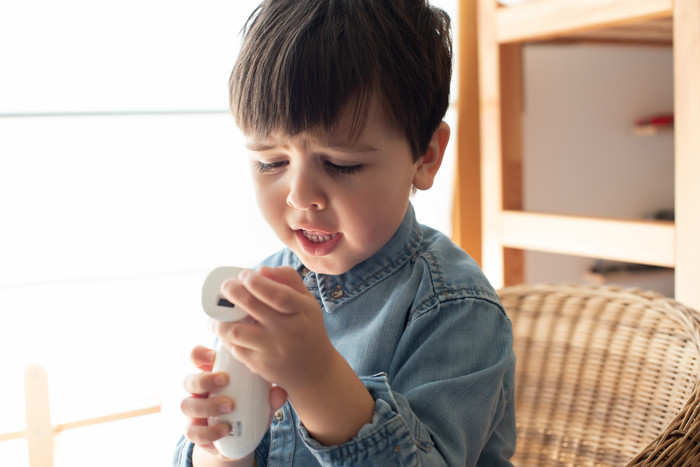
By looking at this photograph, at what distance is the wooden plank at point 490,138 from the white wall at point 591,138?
2.53 feet

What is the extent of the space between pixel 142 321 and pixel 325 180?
0.82 metres

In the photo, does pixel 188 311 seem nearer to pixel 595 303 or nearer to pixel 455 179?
Result: pixel 455 179

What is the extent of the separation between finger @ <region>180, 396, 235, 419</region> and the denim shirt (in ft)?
0.21

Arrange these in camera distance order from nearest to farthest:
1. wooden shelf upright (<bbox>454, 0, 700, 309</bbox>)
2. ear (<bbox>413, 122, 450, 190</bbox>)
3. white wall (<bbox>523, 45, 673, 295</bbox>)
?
ear (<bbox>413, 122, 450, 190</bbox>) → wooden shelf upright (<bbox>454, 0, 700, 309</bbox>) → white wall (<bbox>523, 45, 673, 295</bbox>)

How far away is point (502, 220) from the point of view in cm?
131

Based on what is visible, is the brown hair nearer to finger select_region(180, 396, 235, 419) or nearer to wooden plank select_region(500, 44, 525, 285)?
finger select_region(180, 396, 235, 419)

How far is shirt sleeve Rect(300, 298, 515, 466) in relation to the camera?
0.51 metres

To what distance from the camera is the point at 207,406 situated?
0.52 meters

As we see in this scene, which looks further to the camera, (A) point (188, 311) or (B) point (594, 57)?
(B) point (594, 57)

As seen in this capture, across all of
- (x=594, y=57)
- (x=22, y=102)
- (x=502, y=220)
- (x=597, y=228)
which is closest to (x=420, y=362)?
(x=597, y=228)

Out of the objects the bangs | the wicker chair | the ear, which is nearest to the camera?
the bangs

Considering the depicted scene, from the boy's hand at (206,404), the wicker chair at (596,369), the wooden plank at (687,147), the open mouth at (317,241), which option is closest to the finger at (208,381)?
the boy's hand at (206,404)

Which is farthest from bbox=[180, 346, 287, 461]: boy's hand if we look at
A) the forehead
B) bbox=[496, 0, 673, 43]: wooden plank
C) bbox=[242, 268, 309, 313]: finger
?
bbox=[496, 0, 673, 43]: wooden plank

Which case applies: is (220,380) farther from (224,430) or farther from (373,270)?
(373,270)
